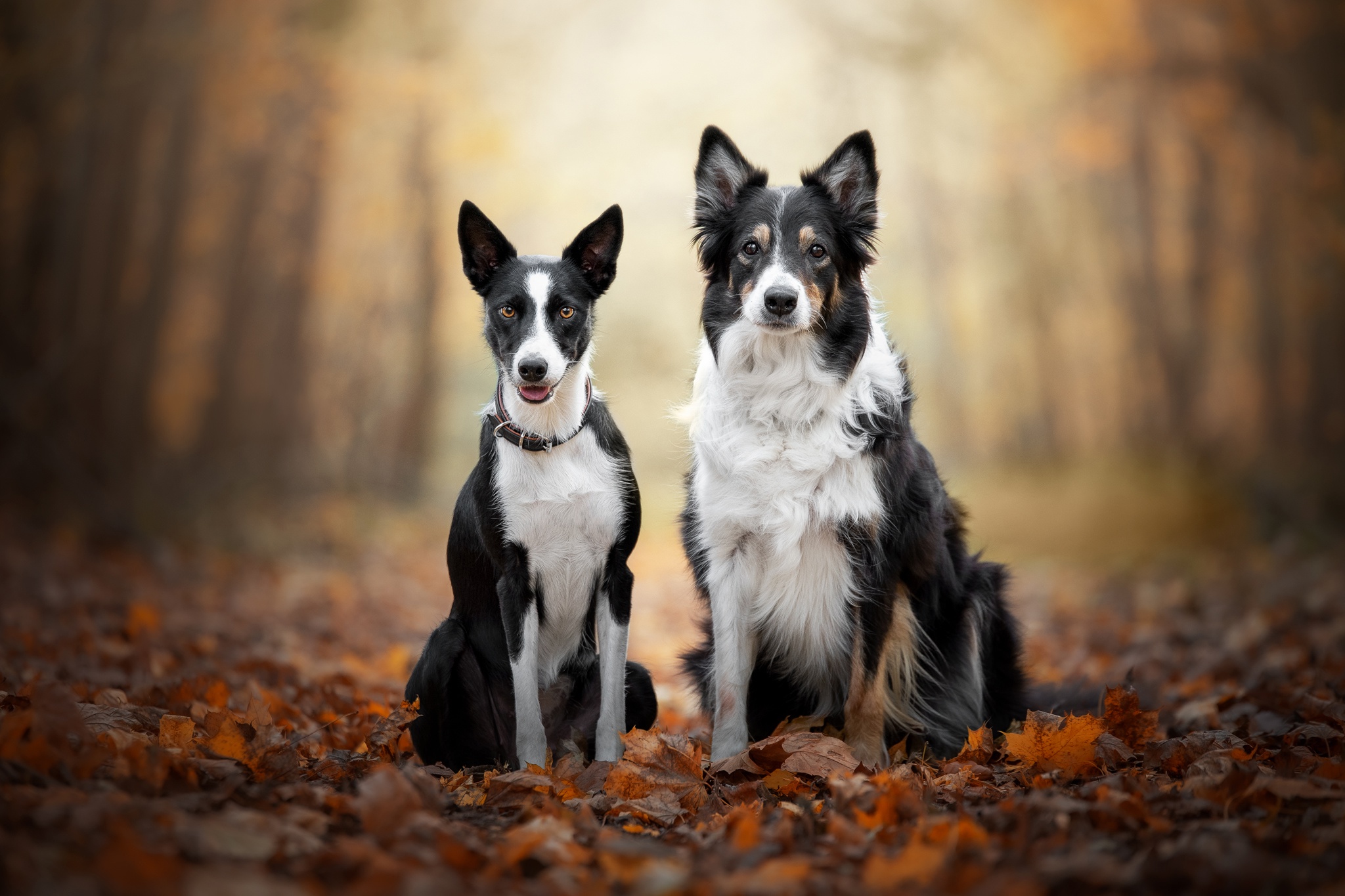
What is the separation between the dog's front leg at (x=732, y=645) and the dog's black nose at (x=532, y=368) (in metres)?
0.97

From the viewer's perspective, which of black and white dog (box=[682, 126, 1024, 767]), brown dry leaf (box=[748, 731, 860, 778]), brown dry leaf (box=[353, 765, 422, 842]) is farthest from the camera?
black and white dog (box=[682, 126, 1024, 767])

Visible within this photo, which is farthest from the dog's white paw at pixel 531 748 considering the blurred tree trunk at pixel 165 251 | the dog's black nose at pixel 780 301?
the blurred tree trunk at pixel 165 251

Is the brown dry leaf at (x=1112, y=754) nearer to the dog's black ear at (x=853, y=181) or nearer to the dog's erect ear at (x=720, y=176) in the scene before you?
the dog's black ear at (x=853, y=181)

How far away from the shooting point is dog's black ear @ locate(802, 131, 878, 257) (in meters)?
3.75

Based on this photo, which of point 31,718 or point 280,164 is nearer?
point 31,718

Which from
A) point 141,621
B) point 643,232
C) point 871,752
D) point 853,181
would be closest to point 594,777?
point 871,752

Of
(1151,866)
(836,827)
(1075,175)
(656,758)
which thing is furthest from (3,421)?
(1075,175)

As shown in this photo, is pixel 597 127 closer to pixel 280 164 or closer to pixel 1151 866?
pixel 280 164

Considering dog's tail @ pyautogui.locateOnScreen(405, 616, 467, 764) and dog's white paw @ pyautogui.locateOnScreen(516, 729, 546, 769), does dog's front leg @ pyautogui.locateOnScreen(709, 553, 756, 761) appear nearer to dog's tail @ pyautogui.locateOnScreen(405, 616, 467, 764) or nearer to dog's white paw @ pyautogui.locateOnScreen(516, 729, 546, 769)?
dog's white paw @ pyautogui.locateOnScreen(516, 729, 546, 769)

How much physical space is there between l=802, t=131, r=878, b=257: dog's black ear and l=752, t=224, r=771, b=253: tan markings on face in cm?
33

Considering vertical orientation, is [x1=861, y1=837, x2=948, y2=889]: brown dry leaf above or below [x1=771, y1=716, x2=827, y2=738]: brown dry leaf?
above

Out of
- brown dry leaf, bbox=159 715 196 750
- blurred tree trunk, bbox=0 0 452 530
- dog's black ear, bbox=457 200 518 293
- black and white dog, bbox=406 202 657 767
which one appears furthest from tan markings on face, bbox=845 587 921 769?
blurred tree trunk, bbox=0 0 452 530

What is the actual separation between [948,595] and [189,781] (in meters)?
2.73

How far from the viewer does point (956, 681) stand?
3.92 m
